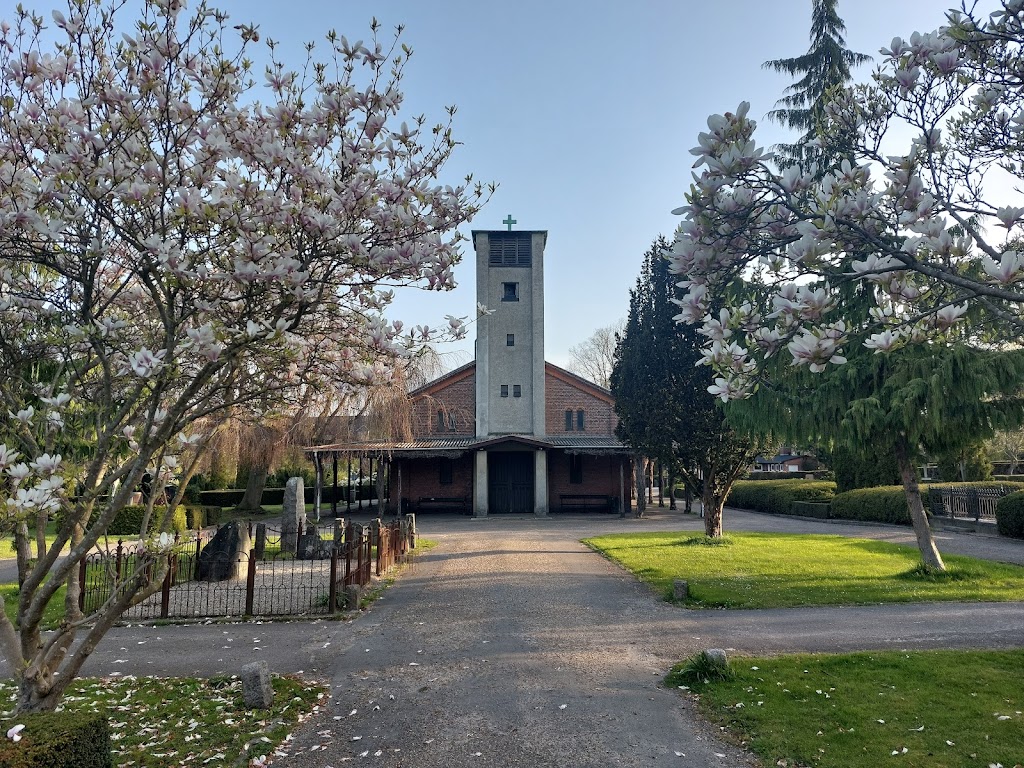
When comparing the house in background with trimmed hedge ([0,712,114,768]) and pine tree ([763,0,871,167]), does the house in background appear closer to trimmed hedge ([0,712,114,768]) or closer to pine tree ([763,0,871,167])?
pine tree ([763,0,871,167])

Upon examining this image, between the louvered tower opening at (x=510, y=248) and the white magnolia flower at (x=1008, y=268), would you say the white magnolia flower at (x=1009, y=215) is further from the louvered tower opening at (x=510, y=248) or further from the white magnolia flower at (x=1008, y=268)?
the louvered tower opening at (x=510, y=248)

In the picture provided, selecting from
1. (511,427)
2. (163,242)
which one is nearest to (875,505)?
(511,427)

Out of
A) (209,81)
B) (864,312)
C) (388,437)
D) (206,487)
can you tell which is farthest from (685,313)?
(206,487)

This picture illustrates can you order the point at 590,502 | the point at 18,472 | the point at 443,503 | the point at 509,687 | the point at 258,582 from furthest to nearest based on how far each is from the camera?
1. the point at 590,502
2. the point at 443,503
3. the point at 258,582
4. the point at 509,687
5. the point at 18,472

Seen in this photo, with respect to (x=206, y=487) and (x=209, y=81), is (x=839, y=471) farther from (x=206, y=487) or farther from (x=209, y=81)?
(x=206, y=487)

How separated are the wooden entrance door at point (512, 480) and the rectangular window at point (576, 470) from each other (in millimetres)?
2187

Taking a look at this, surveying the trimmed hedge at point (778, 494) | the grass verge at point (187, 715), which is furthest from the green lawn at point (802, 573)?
the trimmed hedge at point (778, 494)

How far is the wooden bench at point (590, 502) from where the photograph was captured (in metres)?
31.1

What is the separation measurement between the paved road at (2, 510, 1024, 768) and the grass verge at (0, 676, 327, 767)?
0.31m

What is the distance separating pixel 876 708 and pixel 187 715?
6.07m

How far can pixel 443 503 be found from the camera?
1228 inches

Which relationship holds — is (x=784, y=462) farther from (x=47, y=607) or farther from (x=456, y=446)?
(x=47, y=607)

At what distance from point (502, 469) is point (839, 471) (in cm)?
1467

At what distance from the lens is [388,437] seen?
91.7 ft
